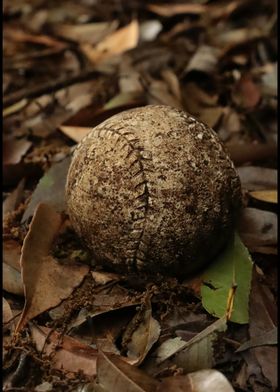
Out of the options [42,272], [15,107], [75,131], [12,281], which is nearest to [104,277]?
[42,272]

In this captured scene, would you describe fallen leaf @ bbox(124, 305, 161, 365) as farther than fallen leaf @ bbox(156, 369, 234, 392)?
Yes

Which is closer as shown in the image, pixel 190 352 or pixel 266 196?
pixel 190 352

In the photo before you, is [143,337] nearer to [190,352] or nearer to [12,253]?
[190,352]

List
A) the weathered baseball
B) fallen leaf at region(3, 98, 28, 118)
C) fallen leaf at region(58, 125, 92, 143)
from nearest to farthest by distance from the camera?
the weathered baseball
fallen leaf at region(58, 125, 92, 143)
fallen leaf at region(3, 98, 28, 118)

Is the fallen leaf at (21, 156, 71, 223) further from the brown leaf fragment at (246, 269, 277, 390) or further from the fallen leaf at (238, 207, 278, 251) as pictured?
the brown leaf fragment at (246, 269, 277, 390)

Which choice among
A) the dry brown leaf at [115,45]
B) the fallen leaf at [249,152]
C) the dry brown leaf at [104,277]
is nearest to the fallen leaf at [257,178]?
the fallen leaf at [249,152]

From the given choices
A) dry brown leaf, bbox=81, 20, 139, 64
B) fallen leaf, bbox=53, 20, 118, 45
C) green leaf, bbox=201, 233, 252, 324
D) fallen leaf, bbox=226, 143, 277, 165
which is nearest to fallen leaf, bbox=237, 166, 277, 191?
fallen leaf, bbox=226, 143, 277, 165

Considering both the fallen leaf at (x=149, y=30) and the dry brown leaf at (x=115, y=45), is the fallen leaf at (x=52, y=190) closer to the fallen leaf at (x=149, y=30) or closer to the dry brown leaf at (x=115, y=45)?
the dry brown leaf at (x=115, y=45)
